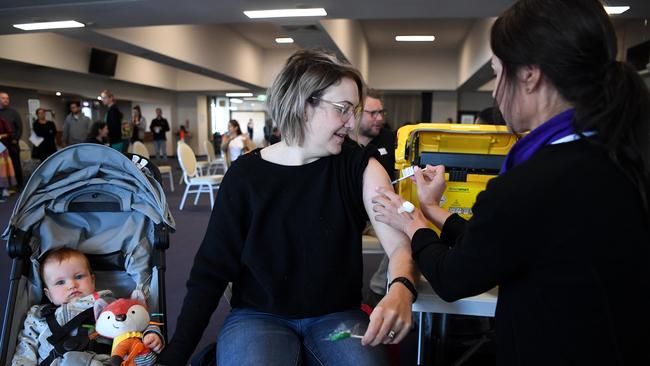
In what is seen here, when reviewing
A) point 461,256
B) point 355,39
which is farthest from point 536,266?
point 355,39

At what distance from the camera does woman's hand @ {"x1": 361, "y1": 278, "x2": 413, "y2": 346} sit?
2.99 ft

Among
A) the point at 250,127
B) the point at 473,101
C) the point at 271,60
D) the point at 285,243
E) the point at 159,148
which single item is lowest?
the point at 159,148

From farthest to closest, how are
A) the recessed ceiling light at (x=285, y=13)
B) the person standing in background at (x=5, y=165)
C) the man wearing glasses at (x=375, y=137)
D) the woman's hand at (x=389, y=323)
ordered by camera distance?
the person standing in background at (x=5, y=165), the recessed ceiling light at (x=285, y=13), the man wearing glasses at (x=375, y=137), the woman's hand at (x=389, y=323)

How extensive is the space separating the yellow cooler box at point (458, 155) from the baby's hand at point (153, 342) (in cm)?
91

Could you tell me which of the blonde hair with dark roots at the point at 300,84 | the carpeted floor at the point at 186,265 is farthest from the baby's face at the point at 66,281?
the blonde hair with dark roots at the point at 300,84

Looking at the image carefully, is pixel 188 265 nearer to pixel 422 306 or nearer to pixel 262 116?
pixel 422 306

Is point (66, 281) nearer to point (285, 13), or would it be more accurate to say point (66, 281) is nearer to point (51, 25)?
point (285, 13)

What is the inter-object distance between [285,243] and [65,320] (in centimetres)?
90

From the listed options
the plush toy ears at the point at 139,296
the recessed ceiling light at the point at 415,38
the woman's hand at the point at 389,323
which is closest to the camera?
the woman's hand at the point at 389,323

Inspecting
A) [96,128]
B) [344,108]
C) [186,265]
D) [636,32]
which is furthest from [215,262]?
[96,128]

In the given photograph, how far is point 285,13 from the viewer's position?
5.18m

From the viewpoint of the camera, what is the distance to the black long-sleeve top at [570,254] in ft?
2.34

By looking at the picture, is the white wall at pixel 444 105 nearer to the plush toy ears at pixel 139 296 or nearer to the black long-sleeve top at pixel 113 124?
the black long-sleeve top at pixel 113 124

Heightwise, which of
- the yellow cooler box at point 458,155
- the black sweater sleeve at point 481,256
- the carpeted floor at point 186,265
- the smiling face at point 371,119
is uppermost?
the smiling face at point 371,119
